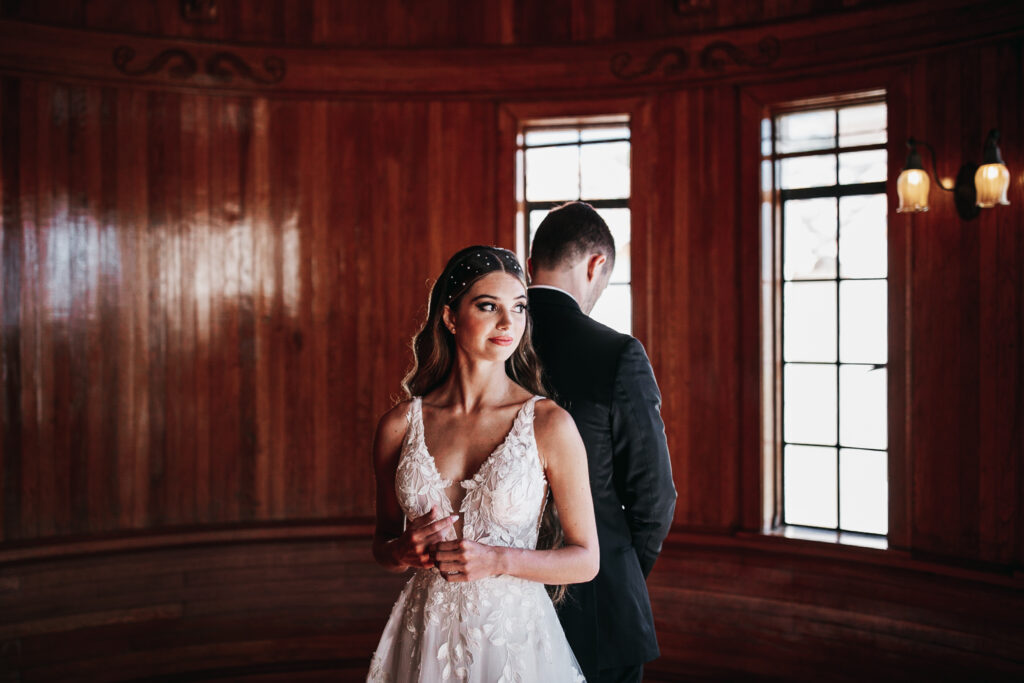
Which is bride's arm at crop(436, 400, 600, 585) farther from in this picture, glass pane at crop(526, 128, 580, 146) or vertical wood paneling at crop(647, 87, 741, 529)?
glass pane at crop(526, 128, 580, 146)

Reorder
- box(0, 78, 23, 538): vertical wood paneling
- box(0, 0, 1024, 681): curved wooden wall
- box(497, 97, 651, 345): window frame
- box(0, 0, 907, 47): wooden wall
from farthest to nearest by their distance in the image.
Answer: box(497, 97, 651, 345): window frame → box(0, 0, 907, 47): wooden wall → box(0, 78, 23, 538): vertical wood paneling → box(0, 0, 1024, 681): curved wooden wall

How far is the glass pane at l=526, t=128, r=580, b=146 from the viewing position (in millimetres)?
5395

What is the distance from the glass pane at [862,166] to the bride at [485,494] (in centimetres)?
325

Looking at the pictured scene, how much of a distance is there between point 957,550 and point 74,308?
4.76 meters

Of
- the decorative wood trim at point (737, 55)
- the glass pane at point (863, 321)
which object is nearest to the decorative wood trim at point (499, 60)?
the decorative wood trim at point (737, 55)

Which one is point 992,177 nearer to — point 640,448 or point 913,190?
point 913,190

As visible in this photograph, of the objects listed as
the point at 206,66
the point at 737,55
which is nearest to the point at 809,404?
the point at 737,55

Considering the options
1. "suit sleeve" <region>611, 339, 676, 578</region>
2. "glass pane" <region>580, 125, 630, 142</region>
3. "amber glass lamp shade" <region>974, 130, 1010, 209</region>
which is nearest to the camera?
"suit sleeve" <region>611, 339, 676, 578</region>

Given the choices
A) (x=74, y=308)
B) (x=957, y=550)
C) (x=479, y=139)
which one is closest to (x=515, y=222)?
(x=479, y=139)

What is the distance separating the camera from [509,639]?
6.66ft

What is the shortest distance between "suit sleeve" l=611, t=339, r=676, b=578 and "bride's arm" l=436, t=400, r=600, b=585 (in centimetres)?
29

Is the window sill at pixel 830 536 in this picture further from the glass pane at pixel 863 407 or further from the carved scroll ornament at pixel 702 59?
the carved scroll ornament at pixel 702 59

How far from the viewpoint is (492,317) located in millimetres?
2084

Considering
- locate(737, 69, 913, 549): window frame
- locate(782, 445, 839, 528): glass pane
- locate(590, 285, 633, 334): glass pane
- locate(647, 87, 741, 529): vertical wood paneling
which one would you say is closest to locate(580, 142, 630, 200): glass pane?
locate(647, 87, 741, 529): vertical wood paneling
